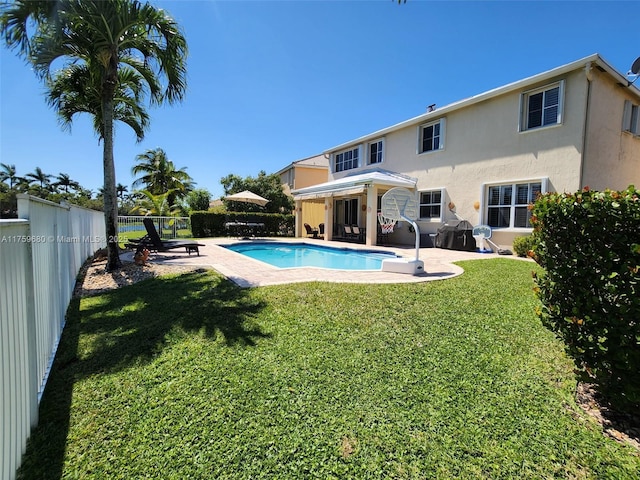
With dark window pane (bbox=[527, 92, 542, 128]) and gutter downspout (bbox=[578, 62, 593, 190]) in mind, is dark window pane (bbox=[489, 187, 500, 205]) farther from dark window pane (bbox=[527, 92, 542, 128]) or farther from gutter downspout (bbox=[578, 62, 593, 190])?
gutter downspout (bbox=[578, 62, 593, 190])

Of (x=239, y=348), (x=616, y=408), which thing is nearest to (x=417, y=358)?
(x=616, y=408)

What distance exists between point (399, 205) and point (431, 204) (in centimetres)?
944

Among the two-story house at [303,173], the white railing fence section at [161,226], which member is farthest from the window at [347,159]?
the white railing fence section at [161,226]

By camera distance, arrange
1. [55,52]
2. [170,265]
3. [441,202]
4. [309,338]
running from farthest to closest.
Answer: [441,202], [170,265], [55,52], [309,338]

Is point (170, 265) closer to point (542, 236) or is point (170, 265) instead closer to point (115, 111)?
point (115, 111)

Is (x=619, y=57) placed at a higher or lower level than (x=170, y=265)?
higher

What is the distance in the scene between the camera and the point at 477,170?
1639 centimetres

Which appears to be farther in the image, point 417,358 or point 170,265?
point 170,265

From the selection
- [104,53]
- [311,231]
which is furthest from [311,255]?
[104,53]

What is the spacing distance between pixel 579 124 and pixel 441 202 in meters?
7.19

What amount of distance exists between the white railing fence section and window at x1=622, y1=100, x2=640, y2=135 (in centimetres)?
2903

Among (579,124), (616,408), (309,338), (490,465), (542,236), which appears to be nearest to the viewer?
(490,465)

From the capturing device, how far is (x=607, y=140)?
1362 centimetres

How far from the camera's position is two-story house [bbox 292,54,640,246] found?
12.8 m
